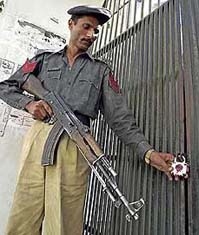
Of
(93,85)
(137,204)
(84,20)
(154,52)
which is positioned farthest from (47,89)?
(137,204)

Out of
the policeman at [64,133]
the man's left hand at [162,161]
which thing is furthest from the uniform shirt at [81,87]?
the man's left hand at [162,161]

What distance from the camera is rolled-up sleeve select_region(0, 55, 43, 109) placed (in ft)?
3.79

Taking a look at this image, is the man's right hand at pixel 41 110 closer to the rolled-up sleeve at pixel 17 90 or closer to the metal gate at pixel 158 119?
the rolled-up sleeve at pixel 17 90

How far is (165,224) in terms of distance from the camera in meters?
0.93

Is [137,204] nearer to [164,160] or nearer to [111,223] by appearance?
[164,160]

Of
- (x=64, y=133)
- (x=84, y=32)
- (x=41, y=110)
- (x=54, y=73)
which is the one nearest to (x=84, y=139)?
(x=64, y=133)

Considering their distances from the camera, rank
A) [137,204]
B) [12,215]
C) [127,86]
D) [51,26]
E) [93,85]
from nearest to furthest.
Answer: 1. [137,204]
2. [12,215]
3. [93,85]
4. [127,86]
5. [51,26]

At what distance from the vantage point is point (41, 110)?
1.10 metres

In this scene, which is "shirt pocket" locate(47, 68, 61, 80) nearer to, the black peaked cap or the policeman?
the policeman

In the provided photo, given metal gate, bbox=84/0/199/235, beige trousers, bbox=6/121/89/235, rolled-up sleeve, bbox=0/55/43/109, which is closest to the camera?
metal gate, bbox=84/0/199/235

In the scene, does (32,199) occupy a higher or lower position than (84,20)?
lower

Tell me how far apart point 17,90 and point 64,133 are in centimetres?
27

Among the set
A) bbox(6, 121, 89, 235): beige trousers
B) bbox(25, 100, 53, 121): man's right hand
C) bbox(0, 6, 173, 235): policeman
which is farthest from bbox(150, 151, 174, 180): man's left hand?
bbox(25, 100, 53, 121): man's right hand

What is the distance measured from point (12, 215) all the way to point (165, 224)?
51 centimetres
